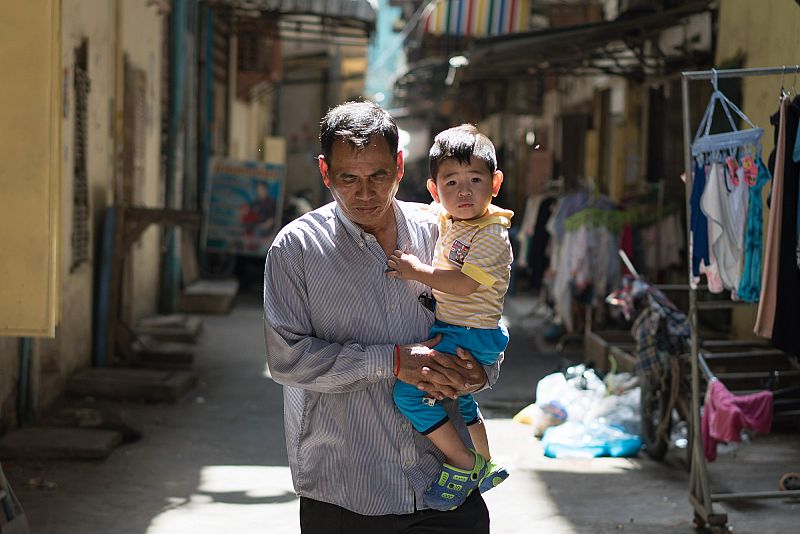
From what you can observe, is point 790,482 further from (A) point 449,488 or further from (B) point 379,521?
(B) point 379,521

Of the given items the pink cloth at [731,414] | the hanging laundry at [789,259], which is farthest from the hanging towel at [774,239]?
the pink cloth at [731,414]

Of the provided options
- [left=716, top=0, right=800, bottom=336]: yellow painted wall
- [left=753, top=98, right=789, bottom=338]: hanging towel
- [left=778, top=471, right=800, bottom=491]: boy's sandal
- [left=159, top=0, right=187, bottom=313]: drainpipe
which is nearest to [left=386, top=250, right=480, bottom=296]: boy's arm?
[left=753, top=98, right=789, bottom=338]: hanging towel

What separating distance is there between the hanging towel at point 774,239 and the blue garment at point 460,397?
232cm

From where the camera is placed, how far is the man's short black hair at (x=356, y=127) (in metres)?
2.81

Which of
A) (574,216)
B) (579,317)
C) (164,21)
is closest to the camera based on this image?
(574,216)

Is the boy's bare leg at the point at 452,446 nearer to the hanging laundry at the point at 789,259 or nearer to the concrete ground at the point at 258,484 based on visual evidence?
the hanging laundry at the point at 789,259

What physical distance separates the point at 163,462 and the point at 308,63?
23776 mm

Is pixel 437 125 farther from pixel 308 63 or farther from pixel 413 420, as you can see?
pixel 413 420

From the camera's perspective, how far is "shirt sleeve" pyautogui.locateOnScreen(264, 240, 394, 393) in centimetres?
276

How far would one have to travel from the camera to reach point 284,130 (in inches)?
1261

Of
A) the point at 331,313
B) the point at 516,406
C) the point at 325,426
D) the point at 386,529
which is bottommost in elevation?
the point at 516,406

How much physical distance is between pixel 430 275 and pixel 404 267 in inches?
3.0

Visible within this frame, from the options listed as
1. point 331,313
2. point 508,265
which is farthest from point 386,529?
A: point 508,265

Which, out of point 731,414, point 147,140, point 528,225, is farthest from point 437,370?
point 528,225
